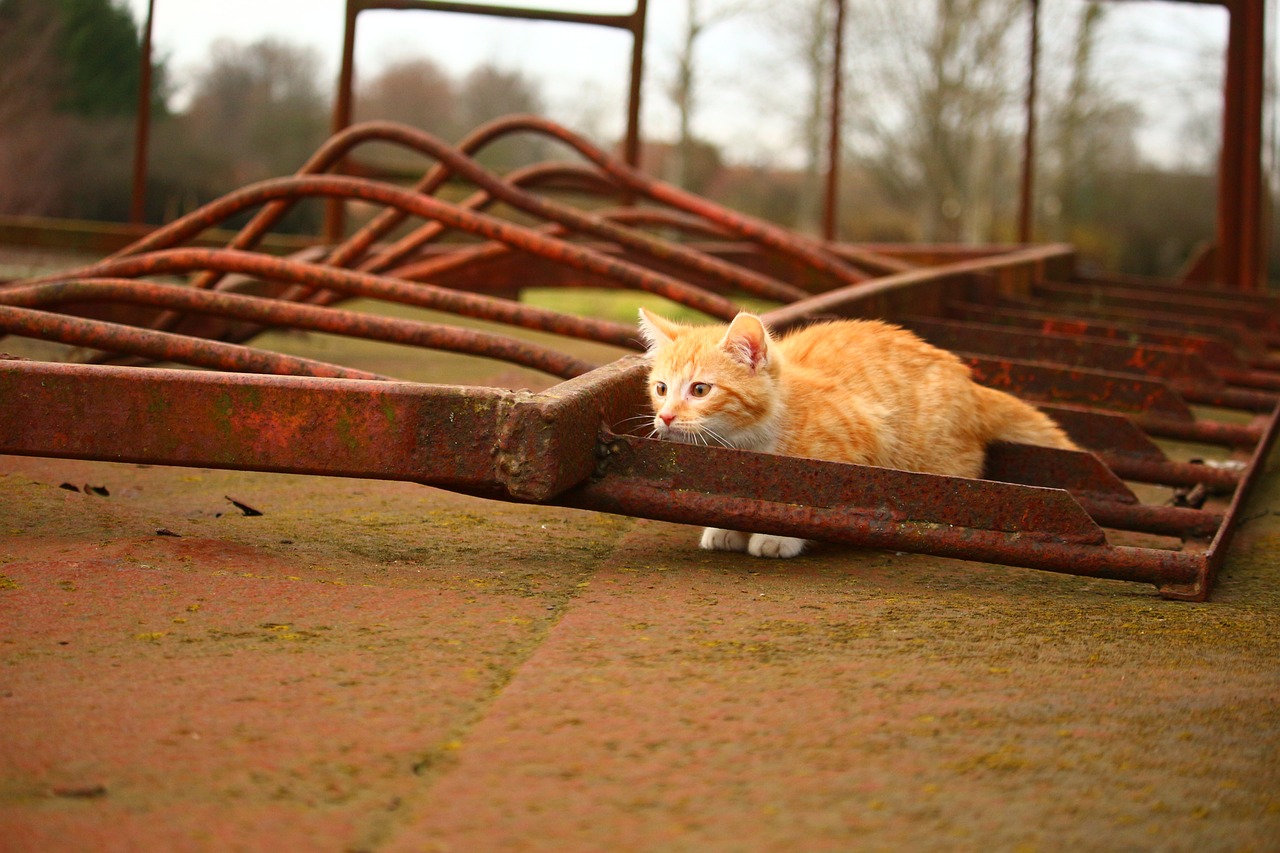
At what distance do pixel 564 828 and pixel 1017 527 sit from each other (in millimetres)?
1286

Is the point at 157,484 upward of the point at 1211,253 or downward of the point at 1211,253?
downward

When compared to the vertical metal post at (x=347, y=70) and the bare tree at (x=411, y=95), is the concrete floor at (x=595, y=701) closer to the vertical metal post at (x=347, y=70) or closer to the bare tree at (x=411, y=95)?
the vertical metal post at (x=347, y=70)

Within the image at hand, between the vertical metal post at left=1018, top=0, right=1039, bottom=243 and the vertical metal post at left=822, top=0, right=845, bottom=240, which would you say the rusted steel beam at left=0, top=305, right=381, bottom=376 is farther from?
the vertical metal post at left=1018, top=0, right=1039, bottom=243

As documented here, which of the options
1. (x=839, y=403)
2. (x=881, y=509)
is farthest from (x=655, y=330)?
(x=881, y=509)

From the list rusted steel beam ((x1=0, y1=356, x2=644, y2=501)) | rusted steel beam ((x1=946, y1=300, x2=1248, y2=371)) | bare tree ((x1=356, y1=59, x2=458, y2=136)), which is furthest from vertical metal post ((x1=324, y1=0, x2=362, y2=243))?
bare tree ((x1=356, y1=59, x2=458, y2=136))

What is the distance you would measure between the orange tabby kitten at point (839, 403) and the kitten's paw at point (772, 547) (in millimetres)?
122

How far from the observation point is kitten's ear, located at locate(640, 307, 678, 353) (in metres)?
3.24

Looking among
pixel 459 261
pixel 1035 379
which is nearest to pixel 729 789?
pixel 1035 379

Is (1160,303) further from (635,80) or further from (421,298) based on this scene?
(421,298)

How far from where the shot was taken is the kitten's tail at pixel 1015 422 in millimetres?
3104

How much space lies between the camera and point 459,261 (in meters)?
5.61

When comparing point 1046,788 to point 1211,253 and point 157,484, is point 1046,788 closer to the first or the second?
point 157,484

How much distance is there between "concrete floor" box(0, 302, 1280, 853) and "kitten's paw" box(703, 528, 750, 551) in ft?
0.60

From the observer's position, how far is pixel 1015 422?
3125mm
